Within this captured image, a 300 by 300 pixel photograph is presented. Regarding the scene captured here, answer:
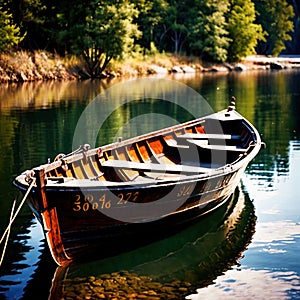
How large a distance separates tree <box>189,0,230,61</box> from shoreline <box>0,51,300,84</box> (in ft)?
7.58

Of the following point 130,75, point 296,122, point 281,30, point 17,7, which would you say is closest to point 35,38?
point 17,7

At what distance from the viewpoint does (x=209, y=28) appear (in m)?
60.3

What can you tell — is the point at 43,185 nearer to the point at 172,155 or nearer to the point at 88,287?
the point at 88,287

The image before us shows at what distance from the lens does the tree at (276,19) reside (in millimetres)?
74562

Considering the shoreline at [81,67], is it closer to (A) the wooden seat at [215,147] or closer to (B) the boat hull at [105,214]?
(A) the wooden seat at [215,147]

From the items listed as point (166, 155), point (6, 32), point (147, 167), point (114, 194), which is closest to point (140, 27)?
point (6, 32)

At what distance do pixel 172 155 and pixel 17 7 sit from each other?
35.3 meters

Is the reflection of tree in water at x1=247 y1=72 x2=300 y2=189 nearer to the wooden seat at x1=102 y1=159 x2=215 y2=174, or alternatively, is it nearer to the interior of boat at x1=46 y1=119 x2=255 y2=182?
the interior of boat at x1=46 y1=119 x2=255 y2=182

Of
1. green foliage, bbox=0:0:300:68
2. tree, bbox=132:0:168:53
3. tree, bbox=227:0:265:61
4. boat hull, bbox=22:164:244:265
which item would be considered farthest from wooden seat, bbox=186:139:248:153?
tree, bbox=227:0:265:61

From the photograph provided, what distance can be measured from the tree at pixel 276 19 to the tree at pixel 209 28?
15.4 meters

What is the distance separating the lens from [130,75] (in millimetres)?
52969

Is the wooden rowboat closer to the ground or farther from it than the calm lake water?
farther from it

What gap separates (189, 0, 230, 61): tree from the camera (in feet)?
196

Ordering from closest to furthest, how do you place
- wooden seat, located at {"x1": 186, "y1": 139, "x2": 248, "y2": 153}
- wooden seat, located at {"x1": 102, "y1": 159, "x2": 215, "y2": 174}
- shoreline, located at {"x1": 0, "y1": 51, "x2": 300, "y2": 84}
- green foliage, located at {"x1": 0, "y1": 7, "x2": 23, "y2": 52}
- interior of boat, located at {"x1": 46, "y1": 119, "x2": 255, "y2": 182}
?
interior of boat, located at {"x1": 46, "y1": 119, "x2": 255, "y2": 182}, wooden seat, located at {"x1": 102, "y1": 159, "x2": 215, "y2": 174}, wooden seat, located at {"x1": 186, "y1": 139, "x2": 248, "y2": 153}, green foliage, located at {"x1": 0, "y1": 7, "x2": 23, "y2": 52}, shoreline, located at {"x1": 0, "y1": 51, "x2": 300, "y2": 84}
